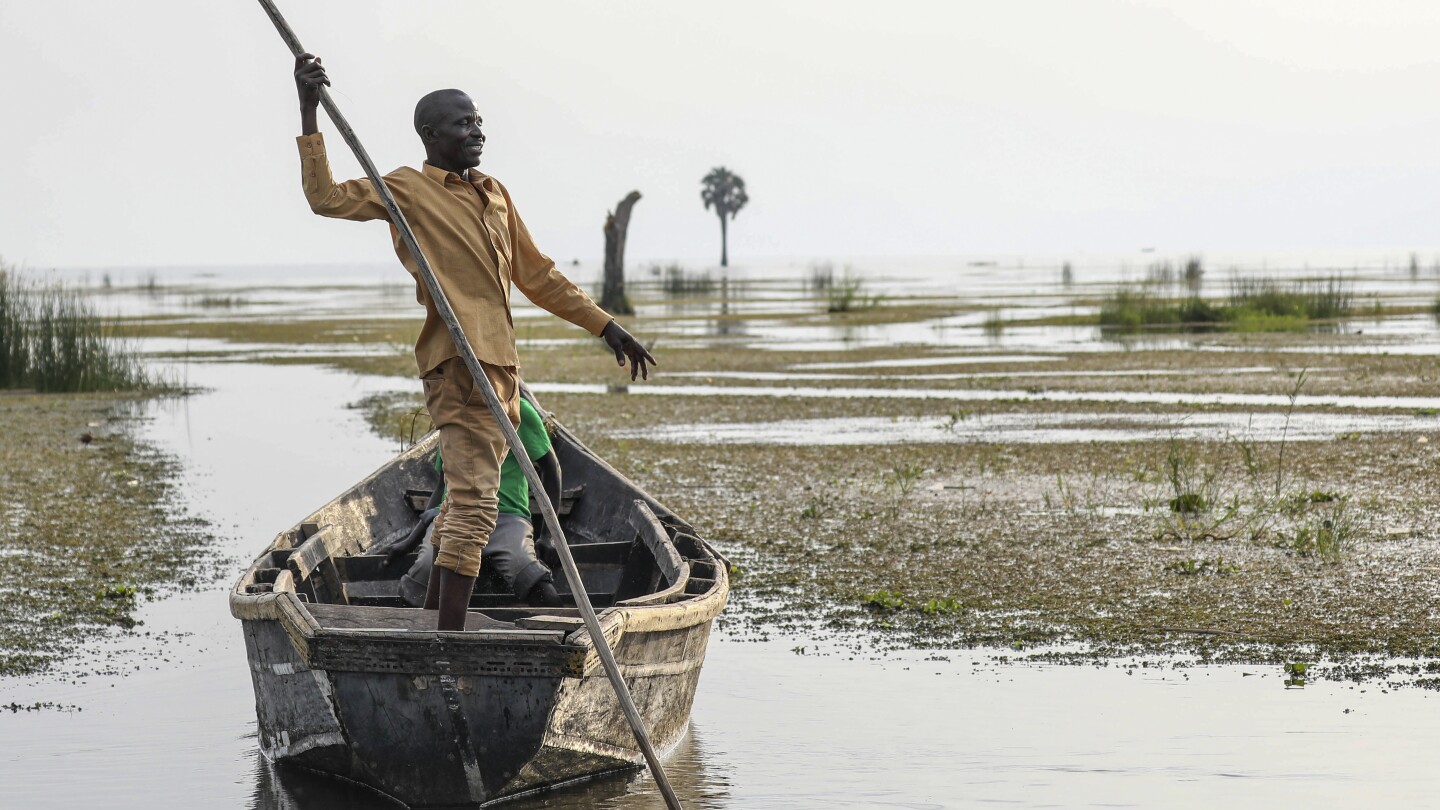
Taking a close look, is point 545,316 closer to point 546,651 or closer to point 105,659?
point 105,659

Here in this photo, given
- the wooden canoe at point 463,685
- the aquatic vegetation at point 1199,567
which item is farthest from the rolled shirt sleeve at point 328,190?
the aquatic vegetation at point 1199,567

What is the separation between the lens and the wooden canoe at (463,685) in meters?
4.51

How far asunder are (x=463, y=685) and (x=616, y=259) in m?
32.4

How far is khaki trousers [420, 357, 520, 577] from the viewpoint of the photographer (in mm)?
4754

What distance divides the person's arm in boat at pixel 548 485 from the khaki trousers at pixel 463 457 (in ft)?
5.16

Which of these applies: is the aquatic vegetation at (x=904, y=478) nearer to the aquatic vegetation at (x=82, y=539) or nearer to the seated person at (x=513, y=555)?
the aquatic vegetation at (x=82, y=539)

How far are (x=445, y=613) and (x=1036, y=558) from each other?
4422 mm

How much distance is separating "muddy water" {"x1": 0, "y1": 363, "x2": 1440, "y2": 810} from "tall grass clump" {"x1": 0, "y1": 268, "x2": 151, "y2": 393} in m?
12.3

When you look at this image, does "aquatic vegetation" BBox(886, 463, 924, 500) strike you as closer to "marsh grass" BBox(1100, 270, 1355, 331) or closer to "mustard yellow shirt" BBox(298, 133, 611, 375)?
"mustard yellow shirt" BBox(298, 133, 611, 375)

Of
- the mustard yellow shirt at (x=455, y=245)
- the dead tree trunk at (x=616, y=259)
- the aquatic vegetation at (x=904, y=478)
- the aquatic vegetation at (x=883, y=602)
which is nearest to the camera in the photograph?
the mustard yellow shirt at (x=455, y=245)

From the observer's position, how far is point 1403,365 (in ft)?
62.6

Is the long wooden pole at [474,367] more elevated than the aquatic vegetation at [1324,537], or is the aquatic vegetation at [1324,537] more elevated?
the long wooden pole at [474,367]

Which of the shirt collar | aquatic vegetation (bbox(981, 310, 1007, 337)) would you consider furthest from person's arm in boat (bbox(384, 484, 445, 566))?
aquatic vegetation (bbox(981, 310, 1007, 337))

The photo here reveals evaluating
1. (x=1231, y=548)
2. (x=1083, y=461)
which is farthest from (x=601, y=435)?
(x=1231, y=548)
